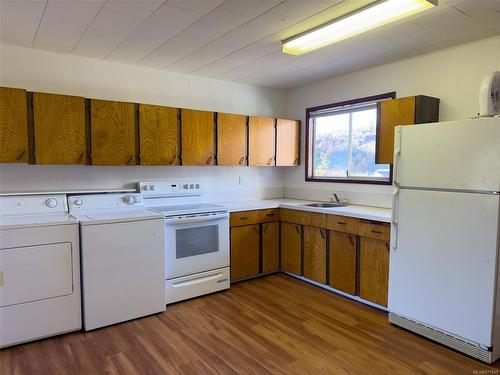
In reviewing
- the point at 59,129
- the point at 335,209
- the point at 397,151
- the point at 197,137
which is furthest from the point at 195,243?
the point at 397,151

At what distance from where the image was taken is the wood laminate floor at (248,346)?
2.29 m

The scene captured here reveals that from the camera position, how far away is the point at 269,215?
13.4 feet

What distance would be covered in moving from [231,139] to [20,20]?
2.21 metres

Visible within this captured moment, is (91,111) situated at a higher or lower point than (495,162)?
higher

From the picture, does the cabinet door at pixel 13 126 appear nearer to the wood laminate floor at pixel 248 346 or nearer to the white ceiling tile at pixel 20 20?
the white ceiling tile at pixel 20 20

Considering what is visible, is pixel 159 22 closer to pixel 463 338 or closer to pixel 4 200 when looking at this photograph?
pixel 4 200

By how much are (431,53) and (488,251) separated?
195 cm

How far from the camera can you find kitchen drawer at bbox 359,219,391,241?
3.02 m

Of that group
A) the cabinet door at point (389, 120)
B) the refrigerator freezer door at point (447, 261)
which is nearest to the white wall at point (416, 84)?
the cabinet door at point (389, 120)

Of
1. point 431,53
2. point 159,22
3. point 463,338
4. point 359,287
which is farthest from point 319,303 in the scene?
point 159,22

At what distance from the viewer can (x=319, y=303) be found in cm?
334

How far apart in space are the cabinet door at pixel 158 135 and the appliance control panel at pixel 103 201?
0.40m

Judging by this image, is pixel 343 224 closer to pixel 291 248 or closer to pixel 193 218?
pixel 291 248

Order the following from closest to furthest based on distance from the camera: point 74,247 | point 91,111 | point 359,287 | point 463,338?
point 463,338 → point 74,247 → point 91,111 → point 359,287
